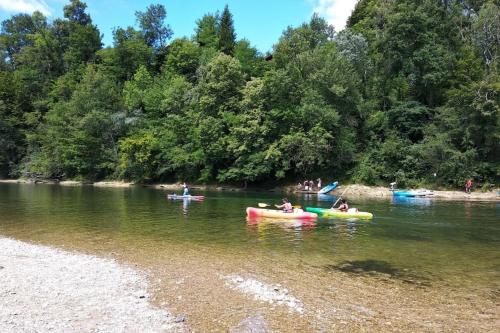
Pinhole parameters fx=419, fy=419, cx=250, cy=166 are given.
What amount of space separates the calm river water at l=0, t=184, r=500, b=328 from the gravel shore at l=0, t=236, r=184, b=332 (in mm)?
2687

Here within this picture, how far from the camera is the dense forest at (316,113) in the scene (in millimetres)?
47562

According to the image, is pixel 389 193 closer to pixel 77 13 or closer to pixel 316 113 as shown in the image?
pixel 316 113

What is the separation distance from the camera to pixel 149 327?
27.5 ft

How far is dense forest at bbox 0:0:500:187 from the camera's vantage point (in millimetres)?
47562

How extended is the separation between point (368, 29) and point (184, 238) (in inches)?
2258

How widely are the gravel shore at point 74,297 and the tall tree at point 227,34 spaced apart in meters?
62.4

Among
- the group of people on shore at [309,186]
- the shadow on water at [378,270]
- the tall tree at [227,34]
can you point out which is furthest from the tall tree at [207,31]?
the shadow on water at [378,270]

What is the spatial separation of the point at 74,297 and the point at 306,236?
12483 mm

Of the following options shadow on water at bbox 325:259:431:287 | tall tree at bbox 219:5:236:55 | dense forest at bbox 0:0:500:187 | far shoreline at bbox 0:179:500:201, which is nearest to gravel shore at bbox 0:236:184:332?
shadow on water at bbox 325:259:431:287

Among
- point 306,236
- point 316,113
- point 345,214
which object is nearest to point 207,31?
point 316,113

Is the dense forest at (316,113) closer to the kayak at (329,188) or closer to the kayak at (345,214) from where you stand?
the kayak at (329,188)

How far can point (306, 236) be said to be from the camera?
20.5 m

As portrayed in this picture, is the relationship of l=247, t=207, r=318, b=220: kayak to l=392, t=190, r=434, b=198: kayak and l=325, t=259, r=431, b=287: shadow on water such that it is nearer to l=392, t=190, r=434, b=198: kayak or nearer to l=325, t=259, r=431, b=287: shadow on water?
l=325, t=259, r=431, b=287: shadow on water

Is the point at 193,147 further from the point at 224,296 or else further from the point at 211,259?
the point at 224,296
